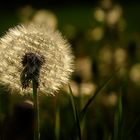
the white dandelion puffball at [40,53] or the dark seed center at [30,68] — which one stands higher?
the white dandelion puffball at [40,53]

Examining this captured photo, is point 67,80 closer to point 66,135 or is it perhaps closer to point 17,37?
point 17,37

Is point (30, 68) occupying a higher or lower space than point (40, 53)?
lower

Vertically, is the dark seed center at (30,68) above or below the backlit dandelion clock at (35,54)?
below

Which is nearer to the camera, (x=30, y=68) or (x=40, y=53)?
(x=30, y=68)

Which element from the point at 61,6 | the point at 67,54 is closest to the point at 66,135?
the point at 67,54

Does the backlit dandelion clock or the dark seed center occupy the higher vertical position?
the backlit dandelion clock

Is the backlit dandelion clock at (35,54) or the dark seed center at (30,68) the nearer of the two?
the dark seed center at (30,68)

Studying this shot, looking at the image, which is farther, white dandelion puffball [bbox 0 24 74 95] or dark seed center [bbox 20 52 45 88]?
white dandelion puffball [bbox 0 24 74 95]

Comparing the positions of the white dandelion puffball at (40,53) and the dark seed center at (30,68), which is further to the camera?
the white dandelion puffball at (40,53)
